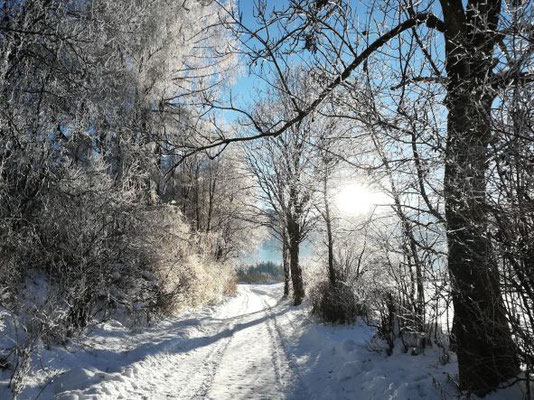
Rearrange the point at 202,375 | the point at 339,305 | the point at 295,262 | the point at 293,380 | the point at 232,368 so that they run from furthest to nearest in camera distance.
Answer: the point at 295,262 → the point at 339,305 → the point at 232,368 → the point at 202,375 → the point at 293,380

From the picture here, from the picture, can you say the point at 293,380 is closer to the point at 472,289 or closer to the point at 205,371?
the point at 205,371

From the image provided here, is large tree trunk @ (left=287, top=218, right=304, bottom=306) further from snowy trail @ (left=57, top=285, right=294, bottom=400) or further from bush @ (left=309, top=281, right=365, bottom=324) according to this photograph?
snowy trail @ (left=57, top=285, right=294, bottom=400)

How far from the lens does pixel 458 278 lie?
3.71 metres

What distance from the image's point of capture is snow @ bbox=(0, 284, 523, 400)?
439 centimetres

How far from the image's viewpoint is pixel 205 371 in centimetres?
610

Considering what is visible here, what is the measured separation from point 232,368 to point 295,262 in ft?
30.1

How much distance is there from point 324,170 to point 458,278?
204cm

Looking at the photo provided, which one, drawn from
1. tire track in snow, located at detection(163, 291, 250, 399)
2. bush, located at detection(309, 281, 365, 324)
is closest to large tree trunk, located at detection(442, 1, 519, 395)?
tire track in snow, located at detection(163, 291, 250, 399)

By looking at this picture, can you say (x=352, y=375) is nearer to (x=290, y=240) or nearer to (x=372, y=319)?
(x=372, y=319)

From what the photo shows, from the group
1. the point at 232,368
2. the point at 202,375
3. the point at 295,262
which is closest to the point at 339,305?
the point at 232,368

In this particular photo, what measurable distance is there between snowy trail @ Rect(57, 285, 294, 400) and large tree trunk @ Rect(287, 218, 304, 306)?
526 centimetres

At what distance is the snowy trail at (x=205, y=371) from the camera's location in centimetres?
493

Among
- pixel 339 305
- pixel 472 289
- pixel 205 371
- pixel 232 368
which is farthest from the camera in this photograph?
pixel 339 305

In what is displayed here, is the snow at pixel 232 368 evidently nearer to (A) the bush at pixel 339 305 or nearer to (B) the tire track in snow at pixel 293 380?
(B) the tire track in snow at pixel 293 380
